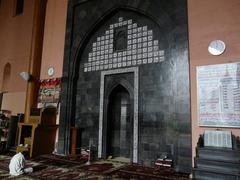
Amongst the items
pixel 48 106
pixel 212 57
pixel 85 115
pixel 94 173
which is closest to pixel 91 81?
pixel 85 115

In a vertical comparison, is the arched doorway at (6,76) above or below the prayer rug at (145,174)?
above

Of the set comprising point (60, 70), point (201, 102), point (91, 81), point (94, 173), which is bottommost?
point (94, 173)

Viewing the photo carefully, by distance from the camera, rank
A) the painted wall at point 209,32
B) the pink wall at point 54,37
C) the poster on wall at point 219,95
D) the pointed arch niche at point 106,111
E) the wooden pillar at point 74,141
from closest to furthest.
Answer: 1. the poster on wall at point 219,95
2. the painted wall at point 209,32
3. the pointed arch niche at point 106,111
4. the wooden pillar at point 74,141
5. the pink wall at point 54,37

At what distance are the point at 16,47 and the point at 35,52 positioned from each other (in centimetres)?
102

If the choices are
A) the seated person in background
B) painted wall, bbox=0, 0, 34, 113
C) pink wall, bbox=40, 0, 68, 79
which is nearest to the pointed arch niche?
pink wall, bbox=40, 0, 68, 79

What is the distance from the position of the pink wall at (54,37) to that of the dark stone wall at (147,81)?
0.94 feet

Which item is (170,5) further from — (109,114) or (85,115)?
(85,115)

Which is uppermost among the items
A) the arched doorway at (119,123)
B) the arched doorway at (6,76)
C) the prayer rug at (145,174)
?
the arched doorway at (6,76)

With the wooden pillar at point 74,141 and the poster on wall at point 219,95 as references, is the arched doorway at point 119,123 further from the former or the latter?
the poster on wall at point 219,95

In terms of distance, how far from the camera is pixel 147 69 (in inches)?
192

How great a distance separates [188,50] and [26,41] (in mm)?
5182

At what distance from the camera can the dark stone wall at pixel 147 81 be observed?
4.20 metres

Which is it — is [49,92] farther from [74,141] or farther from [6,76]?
[6,76]

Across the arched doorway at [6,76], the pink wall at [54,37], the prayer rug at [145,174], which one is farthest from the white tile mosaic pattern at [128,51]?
the arched doorway at [6,76]
